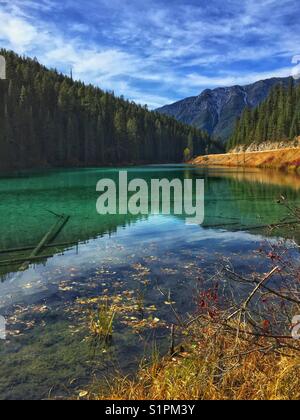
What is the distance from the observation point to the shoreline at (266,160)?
94.7 m

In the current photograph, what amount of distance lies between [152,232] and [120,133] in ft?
495

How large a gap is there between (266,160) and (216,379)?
10779 cm

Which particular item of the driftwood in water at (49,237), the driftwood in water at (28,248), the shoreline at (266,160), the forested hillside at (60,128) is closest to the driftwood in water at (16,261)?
the driftwood in water at (49,237)

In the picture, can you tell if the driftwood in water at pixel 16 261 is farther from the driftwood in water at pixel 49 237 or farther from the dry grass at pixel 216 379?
the dry grass at pixel 216 379

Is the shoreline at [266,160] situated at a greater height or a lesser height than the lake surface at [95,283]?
greater

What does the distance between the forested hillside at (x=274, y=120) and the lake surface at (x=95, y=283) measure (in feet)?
374

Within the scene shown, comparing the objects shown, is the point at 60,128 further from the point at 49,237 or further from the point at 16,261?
the point at 16,261

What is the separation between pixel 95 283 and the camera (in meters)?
12.7

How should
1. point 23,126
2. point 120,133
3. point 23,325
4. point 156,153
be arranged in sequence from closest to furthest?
point 23,325
point 23,126
point 120,133
point 156,153

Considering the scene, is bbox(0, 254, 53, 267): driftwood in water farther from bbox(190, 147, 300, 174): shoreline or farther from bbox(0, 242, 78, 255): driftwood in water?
bbox(190, 147, 300, 174): shoreline

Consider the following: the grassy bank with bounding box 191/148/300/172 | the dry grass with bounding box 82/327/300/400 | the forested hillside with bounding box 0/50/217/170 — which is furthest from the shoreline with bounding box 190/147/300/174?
the dry grass with bounding box 82/327/300/400
